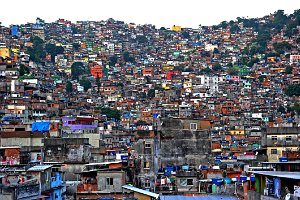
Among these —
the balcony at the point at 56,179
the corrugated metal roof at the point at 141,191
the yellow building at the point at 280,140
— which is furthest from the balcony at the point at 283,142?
the balcony at the point at 56,179

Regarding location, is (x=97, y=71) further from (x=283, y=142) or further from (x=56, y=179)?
(x=56, y=179)

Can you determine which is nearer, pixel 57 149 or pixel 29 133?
pixel 57 149

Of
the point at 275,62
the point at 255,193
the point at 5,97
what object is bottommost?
the point at 255,193

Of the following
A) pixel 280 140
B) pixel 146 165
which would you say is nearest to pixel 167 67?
pixel 280 140

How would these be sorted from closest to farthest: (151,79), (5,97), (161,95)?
(5,97), (161,95), (151,79)

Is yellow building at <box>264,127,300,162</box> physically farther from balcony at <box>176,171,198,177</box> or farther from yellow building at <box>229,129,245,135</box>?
yellow building at <box>229,129,245,135</box>

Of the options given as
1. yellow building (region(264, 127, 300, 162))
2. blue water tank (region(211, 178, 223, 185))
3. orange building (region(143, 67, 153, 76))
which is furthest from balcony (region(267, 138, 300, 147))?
orange building (region(143, 67, 153, 76))

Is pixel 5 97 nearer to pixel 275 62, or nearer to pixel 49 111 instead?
pixel 49 111

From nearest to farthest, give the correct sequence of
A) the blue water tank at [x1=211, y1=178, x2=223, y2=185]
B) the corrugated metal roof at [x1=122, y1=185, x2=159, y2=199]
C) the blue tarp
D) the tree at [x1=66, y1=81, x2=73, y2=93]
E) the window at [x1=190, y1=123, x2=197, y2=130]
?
the corrugated metal roof at [x1=122, y1=185, x2=159, y2=199] < the blue water tank at [x1=211, y1=178, x2=223, y2=185] < the window at [x1=190, y1=123, x2=197, y2=130] < the blue tarp < the tree at [x1=66, y1=81, x2=73, y2=93]

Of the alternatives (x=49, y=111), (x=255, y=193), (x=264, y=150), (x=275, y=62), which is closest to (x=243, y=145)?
(x=49, y=111)
